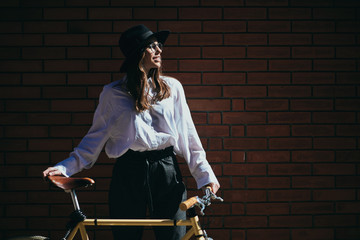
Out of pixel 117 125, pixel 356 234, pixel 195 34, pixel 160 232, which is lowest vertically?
pixel 356 234

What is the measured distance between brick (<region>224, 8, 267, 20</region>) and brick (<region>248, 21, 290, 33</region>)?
0.18 feet

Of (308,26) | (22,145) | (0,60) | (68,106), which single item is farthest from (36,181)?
(308,26)

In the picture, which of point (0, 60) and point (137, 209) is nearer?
point (137, 209)

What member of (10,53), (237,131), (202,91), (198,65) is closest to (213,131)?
(237,131)

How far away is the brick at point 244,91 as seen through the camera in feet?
10.7

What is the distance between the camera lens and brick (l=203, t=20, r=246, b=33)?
10.7 feet

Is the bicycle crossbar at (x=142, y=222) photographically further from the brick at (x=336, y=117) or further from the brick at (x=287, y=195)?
the brick at (x=336, y=117)

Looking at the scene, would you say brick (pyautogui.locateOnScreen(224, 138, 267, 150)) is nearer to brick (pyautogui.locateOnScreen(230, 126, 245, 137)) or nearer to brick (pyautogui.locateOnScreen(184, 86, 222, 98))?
brick (pyautogui.locateOnScreen(230, 126, 245, 137))

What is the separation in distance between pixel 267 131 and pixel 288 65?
593mm

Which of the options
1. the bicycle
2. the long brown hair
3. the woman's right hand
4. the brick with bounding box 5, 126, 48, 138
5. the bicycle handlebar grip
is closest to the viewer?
the bicycle handlebar grip

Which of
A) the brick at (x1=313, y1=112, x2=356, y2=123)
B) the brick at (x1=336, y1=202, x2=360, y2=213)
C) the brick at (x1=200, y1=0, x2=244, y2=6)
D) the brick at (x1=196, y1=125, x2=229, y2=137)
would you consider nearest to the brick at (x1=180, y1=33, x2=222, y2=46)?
the brick at (x1=200, y1=0, x2=244, y2=6)

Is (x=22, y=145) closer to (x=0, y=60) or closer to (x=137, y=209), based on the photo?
(x=0, y=60)

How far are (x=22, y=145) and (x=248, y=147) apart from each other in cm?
191

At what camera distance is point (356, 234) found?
10.8ft
